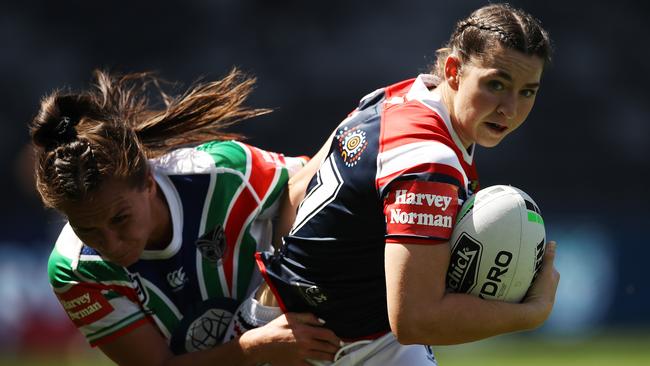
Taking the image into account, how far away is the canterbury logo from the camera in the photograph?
12.7 ft

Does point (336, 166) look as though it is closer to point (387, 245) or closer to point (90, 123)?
point (387, 245)

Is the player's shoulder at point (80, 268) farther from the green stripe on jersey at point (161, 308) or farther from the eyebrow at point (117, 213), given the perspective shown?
the eyebrow at point (117, 213)

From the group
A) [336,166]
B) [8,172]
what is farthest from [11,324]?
[336,166]

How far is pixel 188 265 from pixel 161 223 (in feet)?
0.69

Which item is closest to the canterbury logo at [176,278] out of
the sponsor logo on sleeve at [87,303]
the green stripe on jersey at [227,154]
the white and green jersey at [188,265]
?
the white and green jersey at [188,265]

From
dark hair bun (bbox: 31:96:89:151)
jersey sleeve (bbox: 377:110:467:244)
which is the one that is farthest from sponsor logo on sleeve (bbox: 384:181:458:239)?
dark hair bun (bbox: 31:96:89:151)

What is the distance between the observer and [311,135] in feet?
43.7

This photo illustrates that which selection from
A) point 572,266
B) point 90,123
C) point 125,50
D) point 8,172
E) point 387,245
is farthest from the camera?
point 125,50

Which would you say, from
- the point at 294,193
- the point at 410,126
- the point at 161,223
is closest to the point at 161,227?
the point at 161,223

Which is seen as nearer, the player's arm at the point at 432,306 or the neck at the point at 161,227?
the player's arm at the point at 432,306

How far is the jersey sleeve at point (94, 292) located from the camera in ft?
12.4

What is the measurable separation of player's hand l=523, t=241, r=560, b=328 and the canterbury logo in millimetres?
1403

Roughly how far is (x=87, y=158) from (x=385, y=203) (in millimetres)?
1156

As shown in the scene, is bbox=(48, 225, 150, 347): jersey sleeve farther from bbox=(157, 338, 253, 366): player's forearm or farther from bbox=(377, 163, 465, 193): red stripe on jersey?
bbox=(377, 163, 465, 193): red stripe on jersey
